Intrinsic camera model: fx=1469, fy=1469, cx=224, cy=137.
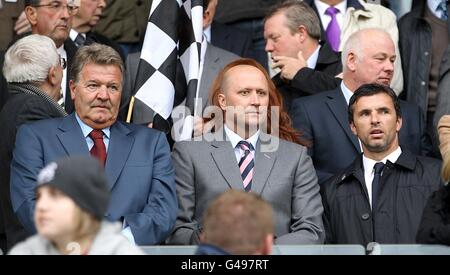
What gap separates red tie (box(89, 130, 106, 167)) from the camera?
9797 millimetres

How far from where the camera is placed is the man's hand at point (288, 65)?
1155 centimetres

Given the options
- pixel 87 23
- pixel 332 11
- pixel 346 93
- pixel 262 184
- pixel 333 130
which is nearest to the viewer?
pixel 262 184

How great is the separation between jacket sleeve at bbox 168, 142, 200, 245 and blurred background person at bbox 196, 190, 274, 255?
Answer: 7.09 feet

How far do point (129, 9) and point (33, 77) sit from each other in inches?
122

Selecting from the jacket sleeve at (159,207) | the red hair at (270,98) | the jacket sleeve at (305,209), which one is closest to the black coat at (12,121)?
the jacket sleeve at (159,207)

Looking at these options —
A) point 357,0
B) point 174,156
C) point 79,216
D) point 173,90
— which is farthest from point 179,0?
point 79,216

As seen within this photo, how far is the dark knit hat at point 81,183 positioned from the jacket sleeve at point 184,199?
2245mm

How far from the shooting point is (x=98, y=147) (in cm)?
985

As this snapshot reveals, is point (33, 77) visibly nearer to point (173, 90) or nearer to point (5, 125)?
point (5, 125)

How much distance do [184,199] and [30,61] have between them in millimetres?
1478

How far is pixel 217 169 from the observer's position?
1005 cm

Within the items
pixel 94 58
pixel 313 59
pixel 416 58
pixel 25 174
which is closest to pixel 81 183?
pixel 25 174

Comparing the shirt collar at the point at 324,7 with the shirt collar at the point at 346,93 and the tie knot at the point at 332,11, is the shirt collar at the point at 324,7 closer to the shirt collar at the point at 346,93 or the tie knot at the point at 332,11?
the tie knot at the point at 332,11

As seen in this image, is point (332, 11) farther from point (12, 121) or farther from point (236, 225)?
point (236, 225)
